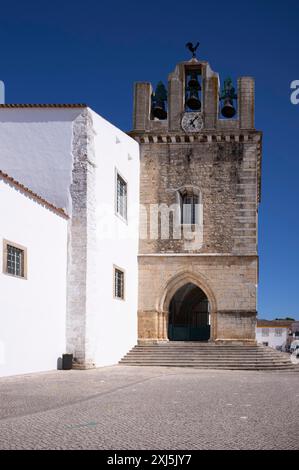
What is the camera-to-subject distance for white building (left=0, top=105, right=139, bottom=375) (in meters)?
15.3

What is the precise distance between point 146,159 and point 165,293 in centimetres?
546

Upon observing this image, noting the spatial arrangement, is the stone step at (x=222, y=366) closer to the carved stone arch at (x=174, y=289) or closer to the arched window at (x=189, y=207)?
the carved stone arch at (x=174, y=289)

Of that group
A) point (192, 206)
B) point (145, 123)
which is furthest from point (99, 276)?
point (145, 123)

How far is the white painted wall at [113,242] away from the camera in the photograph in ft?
63.6

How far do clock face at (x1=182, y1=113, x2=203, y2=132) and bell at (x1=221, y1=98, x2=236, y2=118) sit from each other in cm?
101

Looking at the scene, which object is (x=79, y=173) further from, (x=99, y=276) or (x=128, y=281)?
(x=128, y=281)

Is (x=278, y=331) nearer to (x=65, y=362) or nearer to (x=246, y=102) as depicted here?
(x=246, y=102)

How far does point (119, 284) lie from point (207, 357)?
13.2 ft

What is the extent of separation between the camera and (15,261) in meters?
15.2

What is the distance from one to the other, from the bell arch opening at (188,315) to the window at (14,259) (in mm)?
13671

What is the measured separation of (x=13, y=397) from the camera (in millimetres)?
10289

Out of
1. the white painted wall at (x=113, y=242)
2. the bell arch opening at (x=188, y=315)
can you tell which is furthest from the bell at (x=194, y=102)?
the bell arch opening at (x=188, y=315)

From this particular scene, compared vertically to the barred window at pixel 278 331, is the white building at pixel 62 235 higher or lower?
higher

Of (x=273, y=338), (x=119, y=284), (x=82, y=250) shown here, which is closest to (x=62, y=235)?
(x=82, y=250)
